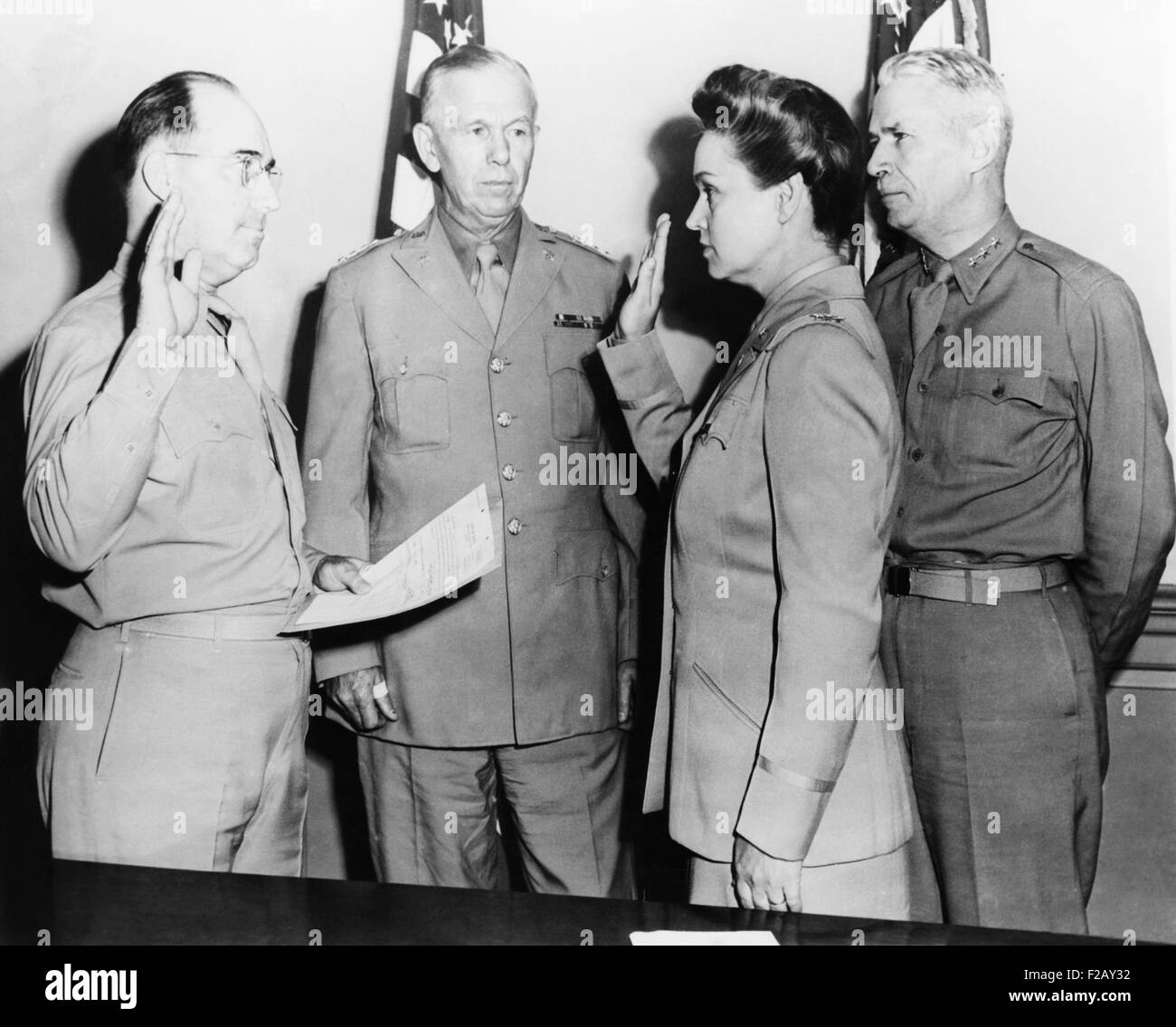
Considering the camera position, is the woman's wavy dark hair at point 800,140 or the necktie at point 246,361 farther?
the necktie at point 246,361

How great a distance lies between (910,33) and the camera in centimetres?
238

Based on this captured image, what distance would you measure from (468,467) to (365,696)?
0.46 m

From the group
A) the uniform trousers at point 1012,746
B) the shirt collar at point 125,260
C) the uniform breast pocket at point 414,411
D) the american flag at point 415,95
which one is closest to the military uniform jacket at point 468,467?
the uniform breast pocket at point 414,411

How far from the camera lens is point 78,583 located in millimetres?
2033

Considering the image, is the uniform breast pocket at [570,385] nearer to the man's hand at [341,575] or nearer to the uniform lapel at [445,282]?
the uniform lapel at [445,282]

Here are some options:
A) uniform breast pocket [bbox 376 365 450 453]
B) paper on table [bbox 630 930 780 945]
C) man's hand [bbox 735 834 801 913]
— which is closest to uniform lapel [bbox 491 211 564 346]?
uniform breast pocket [bbox 376 365 450 453]

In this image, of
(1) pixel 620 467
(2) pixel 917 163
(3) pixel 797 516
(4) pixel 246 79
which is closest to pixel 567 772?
(1) pixel 620 467

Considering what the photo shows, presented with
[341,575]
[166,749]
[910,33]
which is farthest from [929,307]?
[166,749]

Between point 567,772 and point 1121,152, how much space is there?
1531 mm

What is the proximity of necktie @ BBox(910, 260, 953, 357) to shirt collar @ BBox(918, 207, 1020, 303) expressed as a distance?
0.02m

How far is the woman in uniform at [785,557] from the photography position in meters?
1.67

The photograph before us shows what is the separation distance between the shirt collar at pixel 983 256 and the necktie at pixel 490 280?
814mm
